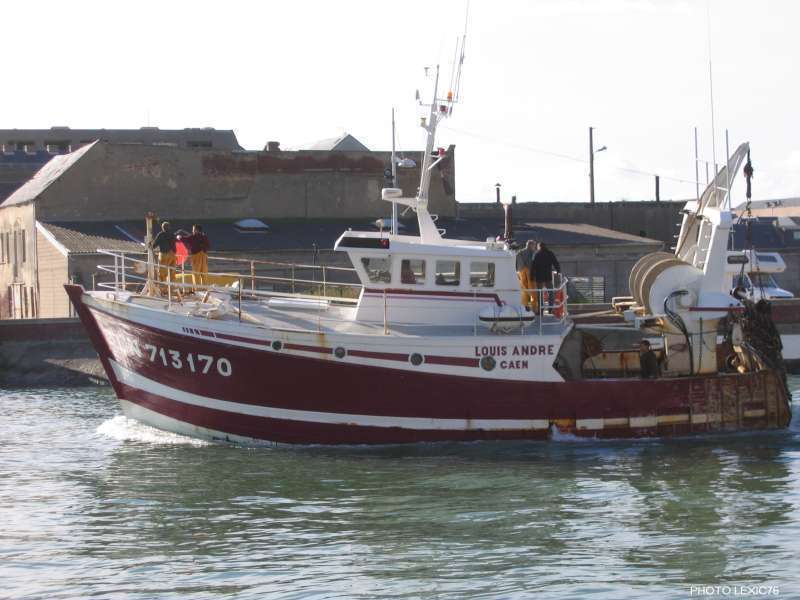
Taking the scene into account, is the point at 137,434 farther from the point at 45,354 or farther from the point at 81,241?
the point at 81,241

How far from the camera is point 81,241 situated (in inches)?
1650

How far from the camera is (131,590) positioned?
13.5m

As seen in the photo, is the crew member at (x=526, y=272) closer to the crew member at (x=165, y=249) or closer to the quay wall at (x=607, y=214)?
the crew member at (x=165, y=249)

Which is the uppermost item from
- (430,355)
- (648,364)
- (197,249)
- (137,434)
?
(197,249)

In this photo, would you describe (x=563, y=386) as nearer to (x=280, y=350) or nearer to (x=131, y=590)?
(x=280, y=350)

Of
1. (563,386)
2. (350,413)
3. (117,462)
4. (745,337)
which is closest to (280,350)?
(350,413)

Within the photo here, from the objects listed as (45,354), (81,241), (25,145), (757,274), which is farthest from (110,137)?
(757,274)

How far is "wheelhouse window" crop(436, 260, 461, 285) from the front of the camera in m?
22.2

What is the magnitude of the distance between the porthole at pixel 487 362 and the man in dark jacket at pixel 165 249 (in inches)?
245

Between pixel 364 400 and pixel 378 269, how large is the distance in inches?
97.7

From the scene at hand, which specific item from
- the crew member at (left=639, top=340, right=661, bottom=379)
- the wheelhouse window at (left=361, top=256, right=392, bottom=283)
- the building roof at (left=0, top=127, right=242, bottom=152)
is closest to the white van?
the crew member at (left=639, top=340, right=661, bottom=379)

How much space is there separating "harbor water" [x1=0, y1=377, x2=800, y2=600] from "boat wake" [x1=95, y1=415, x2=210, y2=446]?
0.21 ft

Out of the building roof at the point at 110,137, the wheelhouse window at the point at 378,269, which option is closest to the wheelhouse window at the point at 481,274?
the wheelhouse window at the point at 378,269

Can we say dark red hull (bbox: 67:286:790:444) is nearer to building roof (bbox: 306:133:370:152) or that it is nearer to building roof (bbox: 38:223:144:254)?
building roof (bbox: 38:223:144:254)
